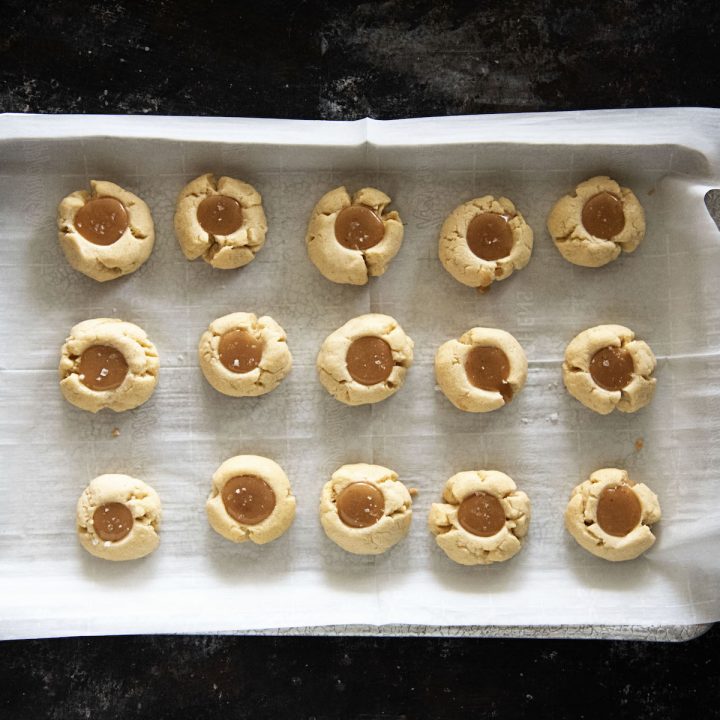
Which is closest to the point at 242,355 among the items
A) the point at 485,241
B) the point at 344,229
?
the point at 344,229

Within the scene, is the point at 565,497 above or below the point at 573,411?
below

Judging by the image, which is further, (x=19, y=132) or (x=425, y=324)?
(x=425, y=324)

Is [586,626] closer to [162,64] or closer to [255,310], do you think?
[255,310]

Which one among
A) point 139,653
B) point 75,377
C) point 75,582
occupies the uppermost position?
point 75,377

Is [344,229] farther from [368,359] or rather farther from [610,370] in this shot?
[610,370]

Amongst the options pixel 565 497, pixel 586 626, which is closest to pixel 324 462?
pixel 565 497

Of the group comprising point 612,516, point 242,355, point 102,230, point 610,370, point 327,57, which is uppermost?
point 327,57

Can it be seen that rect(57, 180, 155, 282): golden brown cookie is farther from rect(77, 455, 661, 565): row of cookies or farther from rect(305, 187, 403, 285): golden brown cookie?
rect(77, 455, 661, 565): row of cookies

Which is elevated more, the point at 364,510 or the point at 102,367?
the point at 102,367
